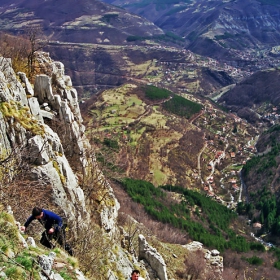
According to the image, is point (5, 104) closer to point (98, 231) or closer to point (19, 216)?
point (19, 216)

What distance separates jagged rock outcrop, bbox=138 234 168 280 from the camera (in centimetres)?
2245

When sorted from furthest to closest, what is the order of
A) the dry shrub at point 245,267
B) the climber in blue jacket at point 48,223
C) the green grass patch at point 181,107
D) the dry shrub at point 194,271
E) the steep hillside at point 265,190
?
1. the green grass patch at point 181,107
2. the steep hillside at point 265,190
3. the dry shrub at point 245,267
4. the dry shrub at point 194,271
5. the climber in blue jacket at point 48,223

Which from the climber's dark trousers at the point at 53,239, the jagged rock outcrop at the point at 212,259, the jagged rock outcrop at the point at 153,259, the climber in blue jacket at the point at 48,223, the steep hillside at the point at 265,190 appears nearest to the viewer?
the climber in blue jacket at the point at 48,223

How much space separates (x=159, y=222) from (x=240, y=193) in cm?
4449

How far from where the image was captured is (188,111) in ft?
474

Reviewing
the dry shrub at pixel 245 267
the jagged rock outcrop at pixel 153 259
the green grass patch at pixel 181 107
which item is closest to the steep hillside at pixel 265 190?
the dry shrub at pixel 245 267

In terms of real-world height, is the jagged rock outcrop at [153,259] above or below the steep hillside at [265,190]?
above

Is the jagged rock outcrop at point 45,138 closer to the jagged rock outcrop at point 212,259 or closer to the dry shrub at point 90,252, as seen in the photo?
the dry shrub at point 90,252

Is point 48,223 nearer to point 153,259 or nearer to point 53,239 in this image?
point 53,239

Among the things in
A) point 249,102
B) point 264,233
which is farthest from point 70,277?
point 249,102

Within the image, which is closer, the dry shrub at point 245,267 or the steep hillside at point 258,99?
the dry shrub at point 245,267

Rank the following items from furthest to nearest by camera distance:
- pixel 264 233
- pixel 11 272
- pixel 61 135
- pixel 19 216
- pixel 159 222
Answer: pixel 264 233 < pixel 159 222 < pixel 61 135 < pixel 19 216 < pixel 11 272

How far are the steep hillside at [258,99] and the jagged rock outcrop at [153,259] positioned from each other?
480 ft

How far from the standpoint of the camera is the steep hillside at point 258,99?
16450 centimetres
